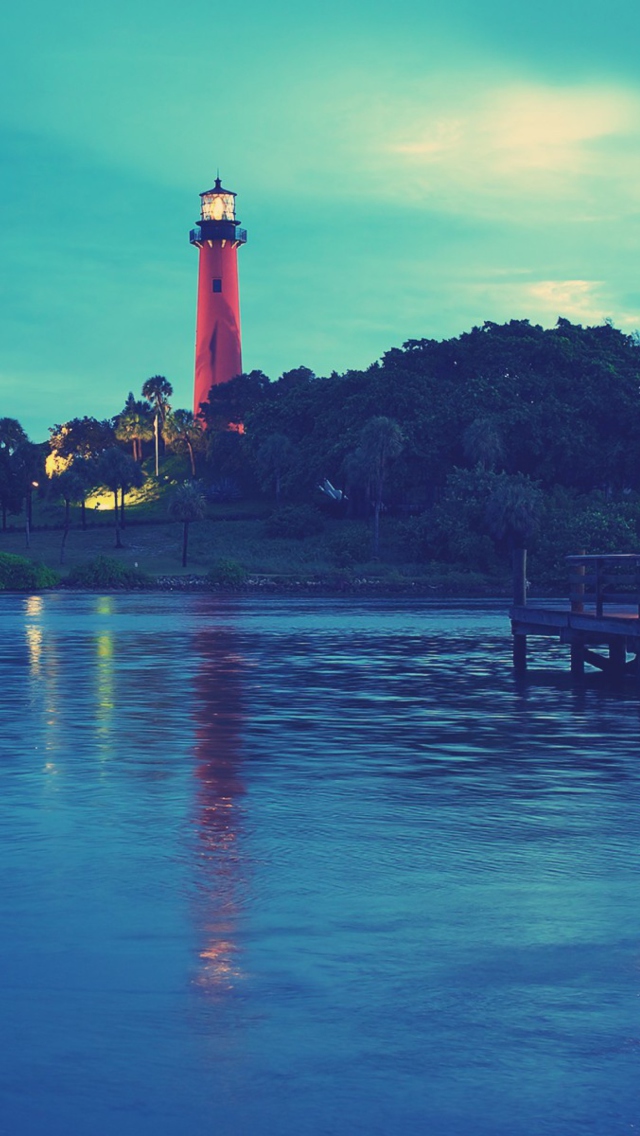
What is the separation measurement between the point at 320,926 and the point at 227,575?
82.1m

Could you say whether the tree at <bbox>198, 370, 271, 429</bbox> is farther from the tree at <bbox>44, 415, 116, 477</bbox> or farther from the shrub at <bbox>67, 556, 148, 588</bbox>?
the shrub at <bbox>67, 556, 148, 588</bbox>

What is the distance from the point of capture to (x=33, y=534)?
115562 millimetres

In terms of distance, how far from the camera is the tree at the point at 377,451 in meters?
99.4

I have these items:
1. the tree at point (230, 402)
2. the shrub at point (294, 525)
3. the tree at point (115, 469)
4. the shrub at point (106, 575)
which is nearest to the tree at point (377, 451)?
the shrub at point (294, 525)

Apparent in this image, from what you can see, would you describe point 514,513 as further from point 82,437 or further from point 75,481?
point 82,437

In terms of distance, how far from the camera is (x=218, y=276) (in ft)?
415

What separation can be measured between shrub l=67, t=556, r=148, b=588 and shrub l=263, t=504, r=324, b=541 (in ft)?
54.8

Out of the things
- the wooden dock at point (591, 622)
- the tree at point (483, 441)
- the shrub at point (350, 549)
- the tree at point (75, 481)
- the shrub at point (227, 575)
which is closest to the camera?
the wooden dock at point (591, 622)

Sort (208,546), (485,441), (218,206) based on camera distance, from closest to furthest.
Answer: (485,441) → (208,546) → (218,206)

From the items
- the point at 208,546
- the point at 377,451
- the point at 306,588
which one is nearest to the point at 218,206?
the point at 208,546

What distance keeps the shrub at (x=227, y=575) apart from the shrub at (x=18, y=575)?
34.3 ft

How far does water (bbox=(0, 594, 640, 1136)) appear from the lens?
670 centimetres

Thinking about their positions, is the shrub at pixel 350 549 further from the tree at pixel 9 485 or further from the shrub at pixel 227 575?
the tree at pixel 9 485

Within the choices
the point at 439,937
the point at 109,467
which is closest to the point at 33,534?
the point at 109,467
